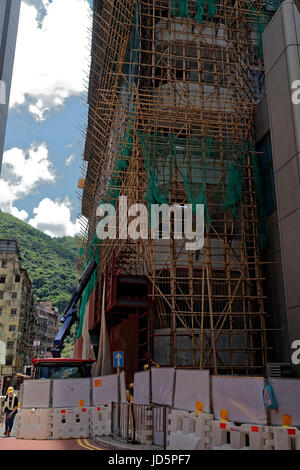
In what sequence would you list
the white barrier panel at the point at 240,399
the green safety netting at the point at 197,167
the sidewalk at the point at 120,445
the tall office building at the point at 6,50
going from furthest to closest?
A: 1. the green safety netting at the point at 197,167
2. the tall office building at the point at 6,50
3. the sidewalk at the point at 120,445
4. the white barrier panel at the point at 240,399

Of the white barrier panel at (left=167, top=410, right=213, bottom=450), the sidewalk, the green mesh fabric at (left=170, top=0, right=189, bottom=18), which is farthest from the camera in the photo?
the green mesh fabric at (left=170, top=0, right=189, bottom=18)

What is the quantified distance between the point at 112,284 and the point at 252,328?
6.71 m

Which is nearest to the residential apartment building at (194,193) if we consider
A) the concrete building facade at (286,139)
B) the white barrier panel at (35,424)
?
the concrete building facade at (286,139)

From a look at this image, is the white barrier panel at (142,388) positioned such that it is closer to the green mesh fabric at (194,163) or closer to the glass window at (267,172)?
the green mesh fabric at (194,163)

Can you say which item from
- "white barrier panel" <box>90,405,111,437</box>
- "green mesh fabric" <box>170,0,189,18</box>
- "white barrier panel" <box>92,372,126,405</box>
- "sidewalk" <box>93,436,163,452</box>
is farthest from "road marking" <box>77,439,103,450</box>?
"green mesh fabric" <box>170,0,189,18</box>

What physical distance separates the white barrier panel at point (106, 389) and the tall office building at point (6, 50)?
288 inches

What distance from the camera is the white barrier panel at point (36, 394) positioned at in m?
14.1

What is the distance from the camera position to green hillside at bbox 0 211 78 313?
129000 mm

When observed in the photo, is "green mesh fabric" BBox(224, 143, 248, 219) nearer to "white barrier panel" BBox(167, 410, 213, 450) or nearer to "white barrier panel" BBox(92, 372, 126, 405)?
"white barrier panel" BBox(92, 372, 126, 405)

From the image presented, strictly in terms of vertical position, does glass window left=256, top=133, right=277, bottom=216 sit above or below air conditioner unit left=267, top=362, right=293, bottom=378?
above

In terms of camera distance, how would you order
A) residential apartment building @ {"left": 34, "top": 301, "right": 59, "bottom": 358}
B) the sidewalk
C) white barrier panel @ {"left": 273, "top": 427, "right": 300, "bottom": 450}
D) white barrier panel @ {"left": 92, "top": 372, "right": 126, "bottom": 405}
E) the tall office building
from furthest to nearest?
residential apartment building @ {"left": 34, "top": 301, "right": 59, "bottom": 358} → white barrier panel @ {"left": 92, "top": 372, "right": 126, "bottom": 405} → the tall office building → the sidewalk → white barrier panel @ {"left": 273, "top": 427, "right": 300, "bottom": 450}

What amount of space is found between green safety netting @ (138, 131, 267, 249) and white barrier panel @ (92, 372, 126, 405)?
8.56 metres

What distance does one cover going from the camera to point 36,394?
14195 millimetres

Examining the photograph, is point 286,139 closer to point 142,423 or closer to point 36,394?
point 142,423
